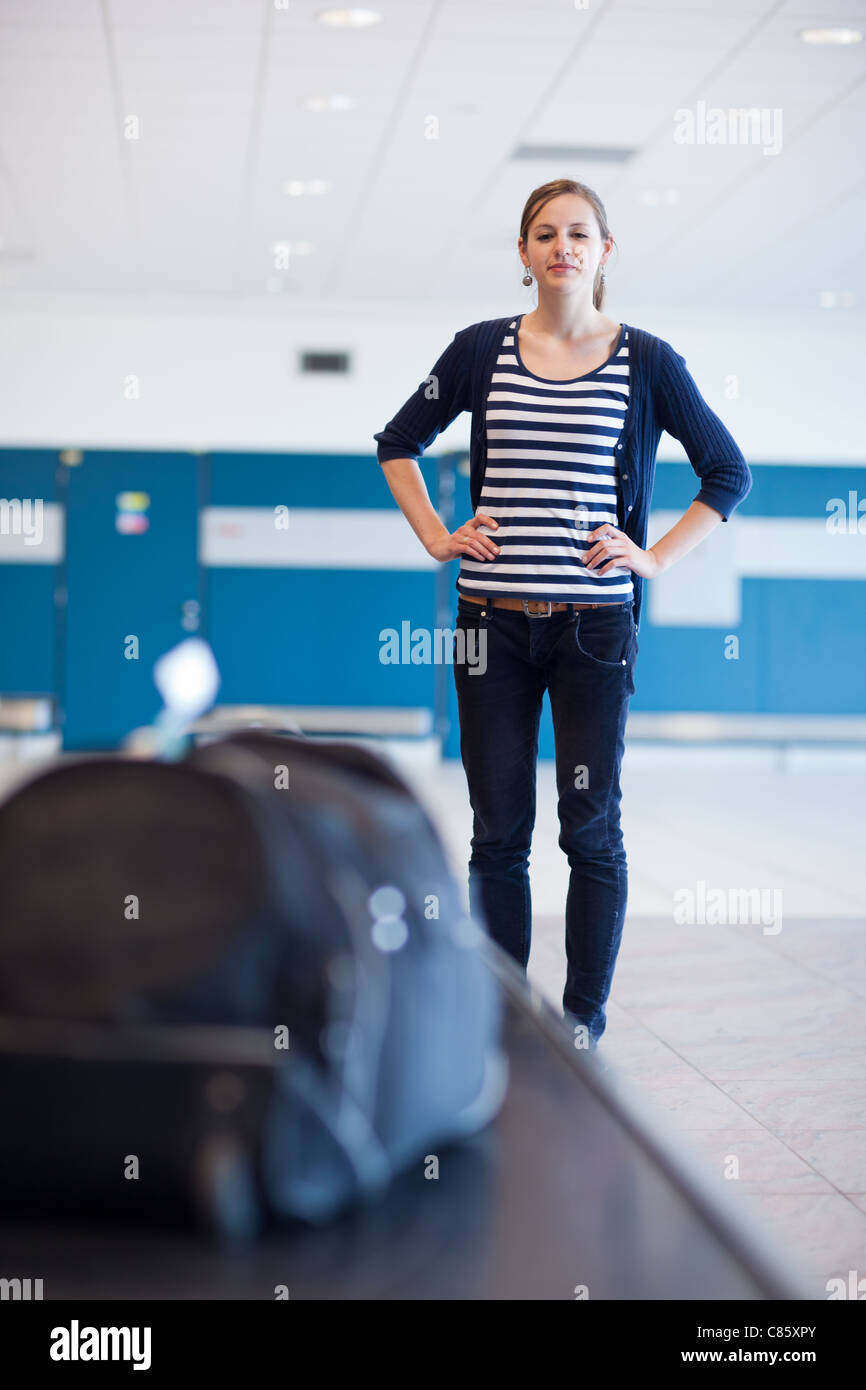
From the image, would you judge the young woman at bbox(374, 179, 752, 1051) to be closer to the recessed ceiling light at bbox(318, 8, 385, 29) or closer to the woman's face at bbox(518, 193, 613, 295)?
the woman's face at bbox(518, 193, 613, 295)

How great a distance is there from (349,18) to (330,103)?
86cm

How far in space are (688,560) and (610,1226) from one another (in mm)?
9148

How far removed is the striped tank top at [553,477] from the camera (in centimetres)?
195

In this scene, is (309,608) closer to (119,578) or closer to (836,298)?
(119,578)

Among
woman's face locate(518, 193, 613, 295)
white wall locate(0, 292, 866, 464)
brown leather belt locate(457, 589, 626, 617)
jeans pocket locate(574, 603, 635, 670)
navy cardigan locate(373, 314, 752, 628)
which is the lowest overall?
jeans pocket locate(574, 603, 635, 670)

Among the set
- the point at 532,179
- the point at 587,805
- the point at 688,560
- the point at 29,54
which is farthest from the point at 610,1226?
the point at 688,560

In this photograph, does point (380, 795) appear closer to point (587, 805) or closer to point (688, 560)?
point (587, 805)

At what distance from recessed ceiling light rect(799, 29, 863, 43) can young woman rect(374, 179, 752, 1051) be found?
3.45 metres

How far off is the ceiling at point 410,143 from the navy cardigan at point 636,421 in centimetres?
315

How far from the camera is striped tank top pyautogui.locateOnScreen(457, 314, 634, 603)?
1946 millimetres

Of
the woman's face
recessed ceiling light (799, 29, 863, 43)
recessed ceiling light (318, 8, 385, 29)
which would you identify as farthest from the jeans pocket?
recessed ceiling light (799, 29, 863, 43)

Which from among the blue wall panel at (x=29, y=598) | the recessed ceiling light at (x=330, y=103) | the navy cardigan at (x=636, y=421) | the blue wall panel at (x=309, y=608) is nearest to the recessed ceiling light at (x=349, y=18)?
the recessed ceiling light at (x=330, y=103)

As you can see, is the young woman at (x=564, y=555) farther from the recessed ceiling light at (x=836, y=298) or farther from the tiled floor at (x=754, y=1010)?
the recessed ceiling light at (x=836, y=298)

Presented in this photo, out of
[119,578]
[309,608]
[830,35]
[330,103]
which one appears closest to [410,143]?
[330,103]
